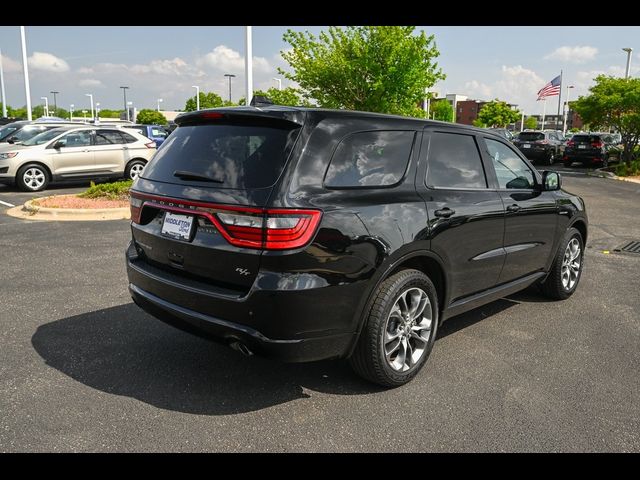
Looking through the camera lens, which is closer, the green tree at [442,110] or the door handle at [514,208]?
the door handle at [514,208]

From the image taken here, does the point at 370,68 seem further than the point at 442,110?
No

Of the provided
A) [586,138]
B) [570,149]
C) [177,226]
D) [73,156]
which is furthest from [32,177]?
[586,138]

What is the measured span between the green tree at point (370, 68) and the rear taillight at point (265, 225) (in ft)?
38.1

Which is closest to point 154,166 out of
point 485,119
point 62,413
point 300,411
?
point 62,413

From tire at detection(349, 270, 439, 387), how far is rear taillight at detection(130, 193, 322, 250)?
0.70 meters

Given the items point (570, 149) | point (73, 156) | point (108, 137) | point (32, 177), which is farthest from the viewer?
point (570, 149)

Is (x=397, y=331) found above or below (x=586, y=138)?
below

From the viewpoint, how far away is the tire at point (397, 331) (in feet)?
11.1

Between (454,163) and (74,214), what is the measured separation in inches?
308

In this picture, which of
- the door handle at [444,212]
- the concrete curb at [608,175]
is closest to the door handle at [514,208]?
the door handle at [444,212]

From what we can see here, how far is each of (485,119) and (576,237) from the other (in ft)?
274

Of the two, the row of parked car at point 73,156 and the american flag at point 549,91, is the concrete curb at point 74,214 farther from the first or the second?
the american flag at point 549,91

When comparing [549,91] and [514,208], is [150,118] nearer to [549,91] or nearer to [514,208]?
[549,91]

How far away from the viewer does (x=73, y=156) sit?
14156 millimetres
